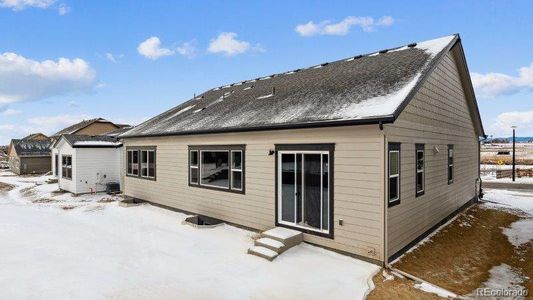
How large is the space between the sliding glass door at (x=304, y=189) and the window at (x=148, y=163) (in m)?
8.04

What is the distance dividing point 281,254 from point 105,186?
15725 millimetres

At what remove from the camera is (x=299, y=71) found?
1516 cm

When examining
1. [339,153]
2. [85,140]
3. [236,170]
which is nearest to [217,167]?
[236,170]

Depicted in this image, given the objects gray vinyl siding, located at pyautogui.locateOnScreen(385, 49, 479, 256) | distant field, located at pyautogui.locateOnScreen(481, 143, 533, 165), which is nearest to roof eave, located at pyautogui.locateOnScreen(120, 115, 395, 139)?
gray vinyl siding, located at pyautogui.locateOnScreen(385, 49, 479, 256)

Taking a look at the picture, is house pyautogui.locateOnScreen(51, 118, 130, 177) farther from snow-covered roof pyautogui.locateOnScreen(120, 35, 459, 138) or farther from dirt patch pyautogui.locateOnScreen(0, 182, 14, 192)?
snow-covered roof pyautogui.locateOnScreen(120, 35, 459, 138)

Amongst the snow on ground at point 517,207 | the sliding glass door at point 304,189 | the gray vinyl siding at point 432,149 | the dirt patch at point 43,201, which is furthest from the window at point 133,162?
the snow on ground at point 517,207

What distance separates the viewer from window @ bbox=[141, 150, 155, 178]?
1473 centimetres

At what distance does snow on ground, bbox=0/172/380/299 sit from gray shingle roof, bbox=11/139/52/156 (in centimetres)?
3186

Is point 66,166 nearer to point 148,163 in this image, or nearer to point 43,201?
point 43,201

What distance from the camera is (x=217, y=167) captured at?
11.3 meters

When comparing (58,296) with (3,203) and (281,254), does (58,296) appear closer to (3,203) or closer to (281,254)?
(281,254)

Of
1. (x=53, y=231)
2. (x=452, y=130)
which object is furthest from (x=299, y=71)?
(x=53, y=231)

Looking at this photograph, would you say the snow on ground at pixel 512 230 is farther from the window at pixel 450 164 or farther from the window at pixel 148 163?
the window at pixel 148 163

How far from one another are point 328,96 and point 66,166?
18.1m
